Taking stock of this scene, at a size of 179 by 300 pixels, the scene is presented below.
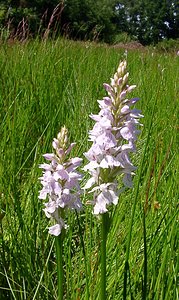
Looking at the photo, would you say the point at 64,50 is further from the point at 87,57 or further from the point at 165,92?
the point at 165,92

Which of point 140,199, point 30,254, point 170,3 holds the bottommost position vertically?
point 30,254

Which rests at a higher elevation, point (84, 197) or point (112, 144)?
point (112, 144)

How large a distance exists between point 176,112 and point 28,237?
133cm

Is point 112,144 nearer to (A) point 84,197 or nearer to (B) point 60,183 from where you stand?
(B) point 60,183

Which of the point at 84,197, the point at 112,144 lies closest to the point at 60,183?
the point at 112,144

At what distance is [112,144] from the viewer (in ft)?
2.19

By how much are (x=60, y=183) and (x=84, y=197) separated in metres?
0.59

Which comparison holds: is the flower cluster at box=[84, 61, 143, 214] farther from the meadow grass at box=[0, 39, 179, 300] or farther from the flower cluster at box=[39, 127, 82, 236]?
the meadow grass at box=[0, 39, 179, 300]

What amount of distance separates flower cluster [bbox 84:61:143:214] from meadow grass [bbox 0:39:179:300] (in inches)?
6.2

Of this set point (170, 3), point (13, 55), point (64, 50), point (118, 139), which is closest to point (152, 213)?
point (118, 139)

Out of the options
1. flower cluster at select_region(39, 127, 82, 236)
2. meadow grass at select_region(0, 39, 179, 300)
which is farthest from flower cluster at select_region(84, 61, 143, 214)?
meadow grass at select_region(0, 39, 179, 300)

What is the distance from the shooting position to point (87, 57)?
143 inches

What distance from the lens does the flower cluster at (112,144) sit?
2.21ft

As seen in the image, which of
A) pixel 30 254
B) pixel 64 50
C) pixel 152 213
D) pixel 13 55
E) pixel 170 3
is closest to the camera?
pixel 30 254
